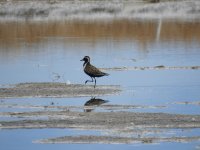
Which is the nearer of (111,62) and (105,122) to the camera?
(105,122)

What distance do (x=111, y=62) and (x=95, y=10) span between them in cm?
2512

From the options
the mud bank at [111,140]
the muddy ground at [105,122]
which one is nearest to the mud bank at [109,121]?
the muddy ground at [105,122]

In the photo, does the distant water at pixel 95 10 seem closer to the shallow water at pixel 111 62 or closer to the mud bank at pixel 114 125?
the shallow water at pixel 111 62

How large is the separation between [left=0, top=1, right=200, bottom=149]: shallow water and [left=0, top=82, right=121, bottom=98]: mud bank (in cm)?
54

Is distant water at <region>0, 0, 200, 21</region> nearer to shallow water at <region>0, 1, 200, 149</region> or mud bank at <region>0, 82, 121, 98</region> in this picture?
shallow water at <region>0, 1, 200, 149</region>

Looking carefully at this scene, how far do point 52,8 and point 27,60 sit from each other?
81.2ft

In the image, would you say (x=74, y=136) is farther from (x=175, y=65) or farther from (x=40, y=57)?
(x=40, y=57)

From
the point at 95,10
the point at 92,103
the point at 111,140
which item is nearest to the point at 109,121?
the point at 111,140

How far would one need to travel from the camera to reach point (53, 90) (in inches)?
810

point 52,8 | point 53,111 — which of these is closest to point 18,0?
point 52,8

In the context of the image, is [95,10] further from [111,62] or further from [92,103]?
[92,103]

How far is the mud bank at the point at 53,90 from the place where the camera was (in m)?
20.0

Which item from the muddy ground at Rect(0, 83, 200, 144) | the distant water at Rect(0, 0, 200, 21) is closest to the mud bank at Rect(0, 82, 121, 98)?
the muddy ground at Rect(0, 83, 200, 144)

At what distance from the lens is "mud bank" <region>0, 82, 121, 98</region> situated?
2000 centimetres
